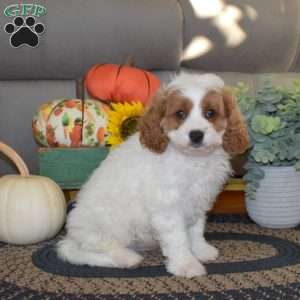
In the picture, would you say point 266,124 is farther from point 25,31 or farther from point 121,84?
point 25,31

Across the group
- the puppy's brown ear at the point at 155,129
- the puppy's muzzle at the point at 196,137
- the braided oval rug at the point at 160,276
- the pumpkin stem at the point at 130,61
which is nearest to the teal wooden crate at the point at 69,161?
the braided oval rug at the point at 160,276

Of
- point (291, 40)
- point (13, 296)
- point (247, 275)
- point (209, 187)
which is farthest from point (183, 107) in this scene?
point (291, 40)

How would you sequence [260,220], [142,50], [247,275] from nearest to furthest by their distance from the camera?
[247,275]
[260,220]
[142,50]

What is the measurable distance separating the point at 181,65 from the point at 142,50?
12.5 inches

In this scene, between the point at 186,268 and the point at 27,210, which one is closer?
the point at 186,268

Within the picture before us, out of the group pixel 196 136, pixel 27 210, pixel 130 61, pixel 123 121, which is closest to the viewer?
pixel 196 136

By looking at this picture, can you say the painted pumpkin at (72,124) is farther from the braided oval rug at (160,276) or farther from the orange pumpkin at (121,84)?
the braided oval rug at (160,276)

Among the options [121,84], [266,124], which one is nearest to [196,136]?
[266,124]

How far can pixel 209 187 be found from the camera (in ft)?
7.97

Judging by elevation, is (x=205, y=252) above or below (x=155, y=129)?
below

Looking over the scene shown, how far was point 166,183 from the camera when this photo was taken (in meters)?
2.31

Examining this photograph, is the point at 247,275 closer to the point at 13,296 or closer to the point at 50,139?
the point at 13,296

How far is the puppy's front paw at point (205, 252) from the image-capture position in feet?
7.95

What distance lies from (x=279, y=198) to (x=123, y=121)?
82 cm
